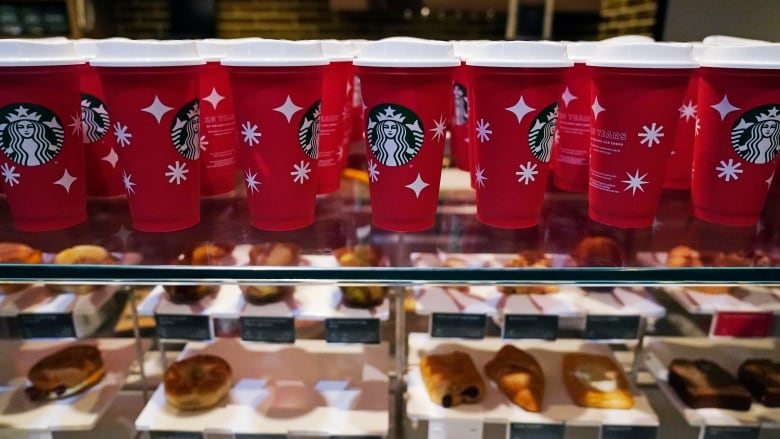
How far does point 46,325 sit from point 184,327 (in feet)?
1.10

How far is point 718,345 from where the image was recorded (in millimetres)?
1554

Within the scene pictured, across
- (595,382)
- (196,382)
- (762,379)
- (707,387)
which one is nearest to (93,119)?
(196,382)

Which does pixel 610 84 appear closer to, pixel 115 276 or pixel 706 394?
pixel 115 276

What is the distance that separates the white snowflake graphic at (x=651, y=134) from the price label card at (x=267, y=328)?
854 millimetres

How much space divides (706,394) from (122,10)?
4430 mm

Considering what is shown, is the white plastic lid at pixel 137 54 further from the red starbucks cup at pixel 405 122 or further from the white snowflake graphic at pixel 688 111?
the white snowflake graphic at pixel 688 111

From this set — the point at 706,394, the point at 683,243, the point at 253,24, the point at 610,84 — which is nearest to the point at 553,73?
the point at 610,84

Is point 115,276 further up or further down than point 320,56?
further down

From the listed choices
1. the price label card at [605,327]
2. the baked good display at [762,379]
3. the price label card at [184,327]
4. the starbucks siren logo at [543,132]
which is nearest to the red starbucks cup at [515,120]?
the starbucks siren logo at [543,132]

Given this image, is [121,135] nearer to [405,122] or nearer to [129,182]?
[129,182]

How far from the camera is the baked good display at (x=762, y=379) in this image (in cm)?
133

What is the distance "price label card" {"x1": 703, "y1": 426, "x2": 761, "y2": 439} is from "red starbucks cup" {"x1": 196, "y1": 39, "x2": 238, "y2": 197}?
3.98 feet

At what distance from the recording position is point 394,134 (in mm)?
809

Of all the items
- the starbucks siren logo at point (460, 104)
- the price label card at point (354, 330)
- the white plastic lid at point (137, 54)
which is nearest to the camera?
the white plastic lid at point (137, 54)
